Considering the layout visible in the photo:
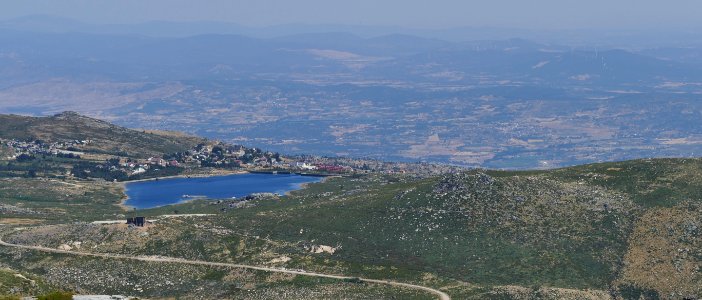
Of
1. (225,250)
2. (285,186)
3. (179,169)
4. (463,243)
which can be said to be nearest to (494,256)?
(463,243)

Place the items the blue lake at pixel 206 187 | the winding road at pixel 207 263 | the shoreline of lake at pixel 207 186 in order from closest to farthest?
the winding road at pixel 207 263
the shoreline of lake at pixel 207 186
the blue lake at pixel 206 187

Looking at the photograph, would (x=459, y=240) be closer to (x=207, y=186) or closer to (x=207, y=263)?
(x=207, y=263)

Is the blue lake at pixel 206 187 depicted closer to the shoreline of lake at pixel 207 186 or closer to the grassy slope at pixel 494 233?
the shoreline of lake at pixel 207 186

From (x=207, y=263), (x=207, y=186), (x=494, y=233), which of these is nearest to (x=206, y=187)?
(x=207, y=186)

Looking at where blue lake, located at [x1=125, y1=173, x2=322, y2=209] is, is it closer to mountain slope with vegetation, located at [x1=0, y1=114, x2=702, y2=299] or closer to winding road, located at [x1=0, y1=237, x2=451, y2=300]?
mountain slope with vegetation, located at [x1=0, y1=114, x2=702, y2=299]

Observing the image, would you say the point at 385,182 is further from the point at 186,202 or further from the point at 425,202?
the point at 425,202

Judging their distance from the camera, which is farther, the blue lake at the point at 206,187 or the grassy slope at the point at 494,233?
the blue lake at the point at 206,187

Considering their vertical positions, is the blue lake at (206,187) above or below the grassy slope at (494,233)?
below

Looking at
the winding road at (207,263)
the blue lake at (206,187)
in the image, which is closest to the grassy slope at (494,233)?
the winding road at (207,263)
